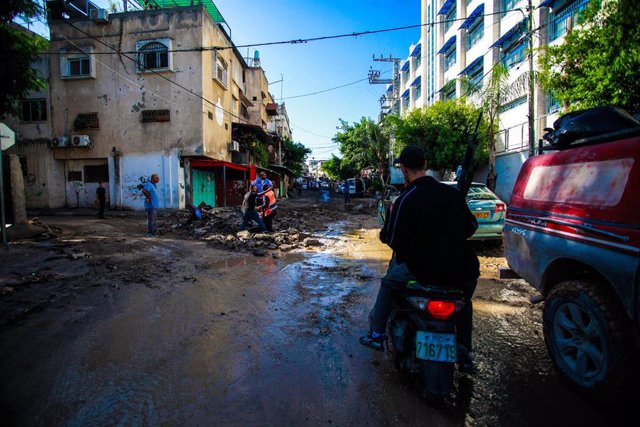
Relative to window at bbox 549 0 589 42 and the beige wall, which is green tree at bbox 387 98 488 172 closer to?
window at bbox 549 0 589 42

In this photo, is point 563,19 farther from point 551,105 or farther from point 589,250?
point 589,250

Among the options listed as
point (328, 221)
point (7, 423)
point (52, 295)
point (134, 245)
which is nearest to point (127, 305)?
point (52, 295)

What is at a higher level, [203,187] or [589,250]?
[203,187]

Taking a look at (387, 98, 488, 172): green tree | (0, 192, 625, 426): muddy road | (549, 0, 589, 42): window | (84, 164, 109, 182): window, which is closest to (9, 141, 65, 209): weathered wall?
A: (84, 164, 109, 182): window

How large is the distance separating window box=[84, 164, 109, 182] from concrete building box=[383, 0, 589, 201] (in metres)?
18.8

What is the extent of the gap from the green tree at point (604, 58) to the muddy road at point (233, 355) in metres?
4.52

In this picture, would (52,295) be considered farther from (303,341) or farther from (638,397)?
(638,397)

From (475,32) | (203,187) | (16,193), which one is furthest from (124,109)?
(475,32)

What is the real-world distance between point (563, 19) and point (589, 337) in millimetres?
19576

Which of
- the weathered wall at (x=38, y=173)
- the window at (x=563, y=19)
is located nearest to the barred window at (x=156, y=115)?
the weathered wall at (x=38, y=173)

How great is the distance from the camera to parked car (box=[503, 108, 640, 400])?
2268 millimetres

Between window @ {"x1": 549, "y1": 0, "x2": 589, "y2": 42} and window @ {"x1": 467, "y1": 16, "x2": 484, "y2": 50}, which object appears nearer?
window @ {"x1": 549, "y1": 0, "x2": 589, "y2": 42}

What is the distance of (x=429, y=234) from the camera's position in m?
2.54

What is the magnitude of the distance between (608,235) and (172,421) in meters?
3.12
